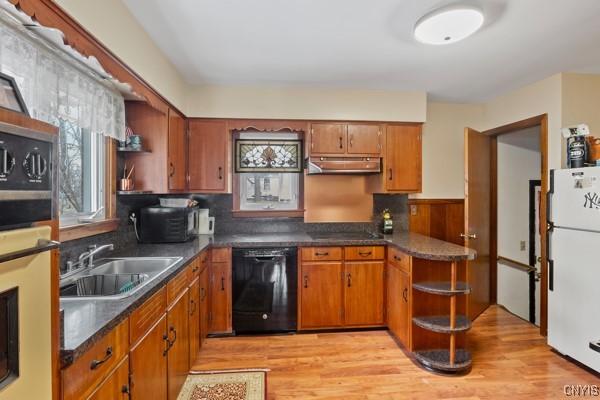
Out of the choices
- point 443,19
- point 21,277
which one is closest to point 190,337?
point 21,277

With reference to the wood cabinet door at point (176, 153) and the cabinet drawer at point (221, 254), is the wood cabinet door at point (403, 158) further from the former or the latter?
the wood cabinet door at point (176, 153)

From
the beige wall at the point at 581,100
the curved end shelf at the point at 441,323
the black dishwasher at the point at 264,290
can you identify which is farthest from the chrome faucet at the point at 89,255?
the beige wall at the point at 581,100

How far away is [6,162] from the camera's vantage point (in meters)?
0.68

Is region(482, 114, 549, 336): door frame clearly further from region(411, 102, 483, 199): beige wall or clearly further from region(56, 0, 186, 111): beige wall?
region(56, 0, 186, 111): beige wall

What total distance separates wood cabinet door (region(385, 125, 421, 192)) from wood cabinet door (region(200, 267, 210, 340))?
2027mm

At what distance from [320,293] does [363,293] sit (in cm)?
42

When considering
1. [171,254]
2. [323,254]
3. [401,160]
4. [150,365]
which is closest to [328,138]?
[401,160]

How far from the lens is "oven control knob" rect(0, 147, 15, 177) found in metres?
0.67

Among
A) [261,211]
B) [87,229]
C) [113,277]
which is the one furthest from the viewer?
[261,211]

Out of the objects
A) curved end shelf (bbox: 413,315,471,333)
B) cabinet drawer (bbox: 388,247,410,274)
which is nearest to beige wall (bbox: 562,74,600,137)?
cabinet drawer (bbox: 388,247,410,274)

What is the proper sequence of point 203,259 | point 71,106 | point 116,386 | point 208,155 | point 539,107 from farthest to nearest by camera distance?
point 208,155, point 539,107, point 203,259, point 71,106, point 116,386

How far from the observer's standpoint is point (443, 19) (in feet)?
5.88

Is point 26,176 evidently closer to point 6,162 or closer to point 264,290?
point 6,162

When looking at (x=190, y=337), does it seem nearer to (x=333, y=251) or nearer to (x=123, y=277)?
(x=123, y=277)
